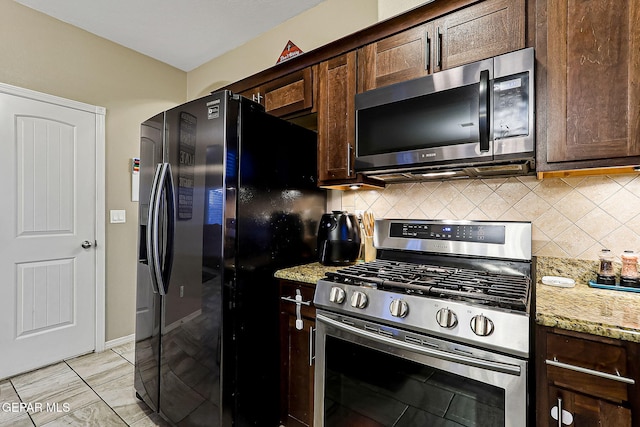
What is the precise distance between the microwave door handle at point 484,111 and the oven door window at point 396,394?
919 millimetres

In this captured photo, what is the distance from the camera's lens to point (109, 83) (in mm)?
2848

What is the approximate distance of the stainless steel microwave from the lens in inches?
49.3

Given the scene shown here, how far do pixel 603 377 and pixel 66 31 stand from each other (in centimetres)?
394

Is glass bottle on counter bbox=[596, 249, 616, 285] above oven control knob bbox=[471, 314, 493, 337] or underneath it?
above

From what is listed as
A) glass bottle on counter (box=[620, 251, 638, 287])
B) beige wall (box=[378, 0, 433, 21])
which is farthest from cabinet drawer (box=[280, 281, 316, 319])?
beige wall (box=[378, 0, 433, 21])

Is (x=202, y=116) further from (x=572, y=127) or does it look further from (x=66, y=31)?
(x=66, y=31)

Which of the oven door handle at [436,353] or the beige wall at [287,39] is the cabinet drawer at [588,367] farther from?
the beige wall at [287,39]

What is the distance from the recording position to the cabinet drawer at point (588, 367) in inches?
34.9

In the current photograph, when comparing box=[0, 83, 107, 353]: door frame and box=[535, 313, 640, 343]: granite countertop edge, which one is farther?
box=[0, 83, 107, 353]: door frame

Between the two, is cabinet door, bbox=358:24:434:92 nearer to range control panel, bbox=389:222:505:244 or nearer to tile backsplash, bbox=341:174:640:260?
tile backsplash, bbox=341:174:640:260

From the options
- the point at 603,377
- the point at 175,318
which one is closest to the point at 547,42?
the point at 603,377

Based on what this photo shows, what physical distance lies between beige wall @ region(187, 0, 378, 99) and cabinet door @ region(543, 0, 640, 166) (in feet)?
4.07

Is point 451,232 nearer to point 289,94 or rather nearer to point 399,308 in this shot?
point 399,308

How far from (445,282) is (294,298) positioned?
759mm
